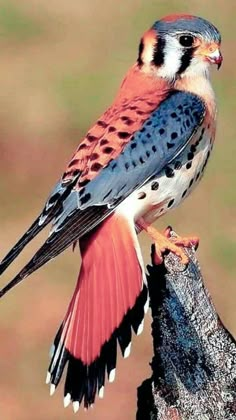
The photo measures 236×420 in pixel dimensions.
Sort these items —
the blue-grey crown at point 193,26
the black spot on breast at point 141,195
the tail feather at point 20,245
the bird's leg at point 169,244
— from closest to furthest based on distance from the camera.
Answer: the tail feather at point 20,245, the bird's leg at point 169,244, the black spot on breast at point 141,195, the blue-grey crown at point 193,26

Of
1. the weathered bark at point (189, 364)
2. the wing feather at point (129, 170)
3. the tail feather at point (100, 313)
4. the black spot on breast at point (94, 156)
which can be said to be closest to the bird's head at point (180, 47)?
the wing feather at point (129, 170)

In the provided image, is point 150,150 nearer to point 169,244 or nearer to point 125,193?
point 125,193

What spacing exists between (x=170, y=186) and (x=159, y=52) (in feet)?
2.01

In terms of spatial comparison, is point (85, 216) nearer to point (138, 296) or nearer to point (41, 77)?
point (138, 296)

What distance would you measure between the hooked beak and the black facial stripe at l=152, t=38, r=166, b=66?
0.62 ft

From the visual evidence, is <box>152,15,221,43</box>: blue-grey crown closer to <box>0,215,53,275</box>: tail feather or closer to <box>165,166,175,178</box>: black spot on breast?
<box>165,166,175,178</box>: black spot on breast

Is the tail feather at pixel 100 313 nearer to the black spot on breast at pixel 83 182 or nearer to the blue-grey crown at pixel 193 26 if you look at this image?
the black spot on breast at pixel 83 182

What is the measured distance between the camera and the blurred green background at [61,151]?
9422mm

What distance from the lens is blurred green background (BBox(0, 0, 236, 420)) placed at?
371 inches

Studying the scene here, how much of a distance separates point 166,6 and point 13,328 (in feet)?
15.4

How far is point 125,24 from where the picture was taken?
544 inches


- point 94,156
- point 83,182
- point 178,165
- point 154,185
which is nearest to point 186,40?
point 178,165

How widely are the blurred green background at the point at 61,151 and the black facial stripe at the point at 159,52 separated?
2671 mm

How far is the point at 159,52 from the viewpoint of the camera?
21.5 feet
